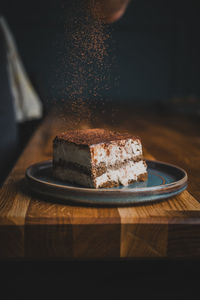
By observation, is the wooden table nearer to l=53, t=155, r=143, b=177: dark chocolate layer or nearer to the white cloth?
l=53, t=155, r=143, b=177: dark chocolate layer

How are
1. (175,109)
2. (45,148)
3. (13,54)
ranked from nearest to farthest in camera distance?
(45,148), (13,54), (175,109)

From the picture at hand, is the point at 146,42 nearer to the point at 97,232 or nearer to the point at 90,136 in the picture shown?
the point at 90,136

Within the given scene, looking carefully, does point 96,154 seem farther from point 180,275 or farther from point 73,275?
point 180,275

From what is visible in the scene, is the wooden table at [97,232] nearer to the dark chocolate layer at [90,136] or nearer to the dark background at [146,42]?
the dark chocolate layer at [90,136]

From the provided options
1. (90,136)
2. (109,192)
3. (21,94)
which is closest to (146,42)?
(21,94)

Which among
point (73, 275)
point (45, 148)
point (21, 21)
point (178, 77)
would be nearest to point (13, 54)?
point (45, 148)

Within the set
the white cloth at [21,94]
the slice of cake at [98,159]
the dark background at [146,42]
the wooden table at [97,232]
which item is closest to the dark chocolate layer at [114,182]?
the slice of cake at [98,159]
